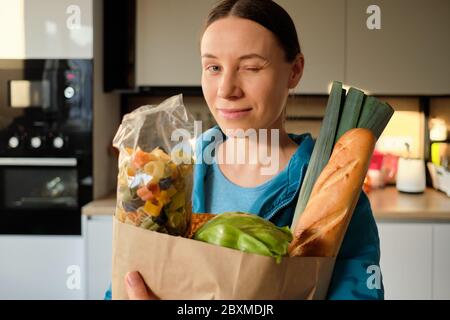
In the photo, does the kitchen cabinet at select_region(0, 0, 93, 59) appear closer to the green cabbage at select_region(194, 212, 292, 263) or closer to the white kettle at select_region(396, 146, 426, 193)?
the white kettle at select_region(396, 146, 426, 193)

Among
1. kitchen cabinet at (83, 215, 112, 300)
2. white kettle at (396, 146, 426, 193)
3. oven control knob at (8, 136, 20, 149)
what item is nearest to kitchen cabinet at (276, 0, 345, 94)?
white kettle at (396, 146, 426, 193)

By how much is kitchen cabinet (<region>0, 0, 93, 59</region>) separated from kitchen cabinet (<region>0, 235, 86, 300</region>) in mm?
665

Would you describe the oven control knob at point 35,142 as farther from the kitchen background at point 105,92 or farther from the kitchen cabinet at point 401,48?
the kitchen cabinet at point 401,48

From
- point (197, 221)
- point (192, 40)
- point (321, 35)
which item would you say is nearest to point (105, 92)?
point (192, 40)

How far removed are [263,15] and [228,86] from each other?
116 millimetres

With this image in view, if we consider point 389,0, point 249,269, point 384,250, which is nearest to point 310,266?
point 249,269

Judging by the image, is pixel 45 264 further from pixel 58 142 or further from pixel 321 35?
pixel 321 35

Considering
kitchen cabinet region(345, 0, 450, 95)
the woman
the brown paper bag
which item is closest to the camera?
the brown paper bag

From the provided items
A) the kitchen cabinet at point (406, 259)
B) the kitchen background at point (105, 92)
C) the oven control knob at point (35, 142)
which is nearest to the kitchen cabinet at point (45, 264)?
the kitchen background at point (105, 92)

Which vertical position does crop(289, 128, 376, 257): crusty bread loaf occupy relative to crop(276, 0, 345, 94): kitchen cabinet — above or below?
below

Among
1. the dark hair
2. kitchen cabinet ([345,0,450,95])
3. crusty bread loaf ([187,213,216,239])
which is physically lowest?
crusty bread loaf ([187,213,216,239])

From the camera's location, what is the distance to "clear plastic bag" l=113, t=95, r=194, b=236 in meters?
0.43

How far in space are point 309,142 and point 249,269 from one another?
369mm
